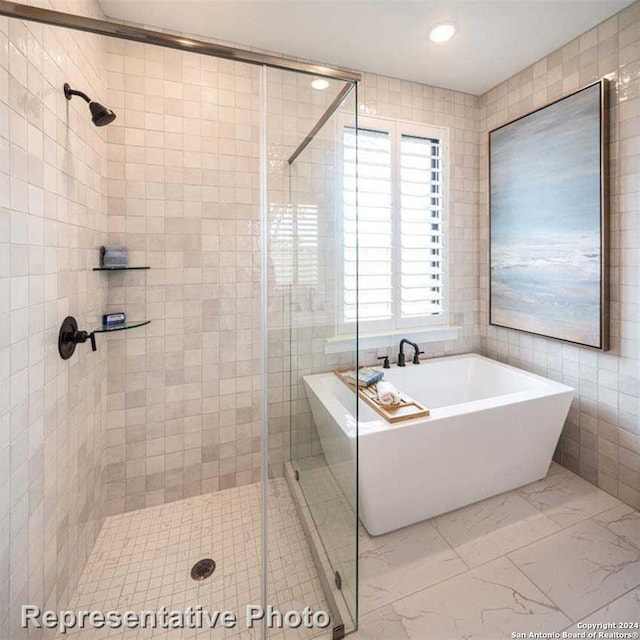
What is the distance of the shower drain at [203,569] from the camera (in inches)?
59.0

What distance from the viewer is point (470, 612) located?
1.32 m

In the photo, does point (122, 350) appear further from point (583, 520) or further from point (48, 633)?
point (583, 520)

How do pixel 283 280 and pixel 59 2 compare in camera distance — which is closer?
pixel 59 2

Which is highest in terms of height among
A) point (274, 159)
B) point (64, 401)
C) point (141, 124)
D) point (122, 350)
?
point (141, 124)

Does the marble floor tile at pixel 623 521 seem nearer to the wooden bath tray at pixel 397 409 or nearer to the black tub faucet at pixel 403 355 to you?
the wooden bath tray at pixel 397 409

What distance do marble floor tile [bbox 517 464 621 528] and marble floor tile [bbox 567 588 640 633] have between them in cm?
41

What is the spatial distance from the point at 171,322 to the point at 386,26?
2093 millimetres

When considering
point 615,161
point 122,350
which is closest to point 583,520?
point 615,161

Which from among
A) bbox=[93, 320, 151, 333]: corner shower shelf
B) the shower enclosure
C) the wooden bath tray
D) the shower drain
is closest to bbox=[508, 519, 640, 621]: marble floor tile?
the wooden bath tray

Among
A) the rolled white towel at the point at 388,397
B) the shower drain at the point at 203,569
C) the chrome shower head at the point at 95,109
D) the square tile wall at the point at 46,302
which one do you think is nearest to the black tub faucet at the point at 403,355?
the rolled white towel at the point at 388,397

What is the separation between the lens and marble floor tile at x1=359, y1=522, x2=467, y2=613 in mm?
1422

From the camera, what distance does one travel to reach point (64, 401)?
1.34m

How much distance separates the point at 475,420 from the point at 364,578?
90cm

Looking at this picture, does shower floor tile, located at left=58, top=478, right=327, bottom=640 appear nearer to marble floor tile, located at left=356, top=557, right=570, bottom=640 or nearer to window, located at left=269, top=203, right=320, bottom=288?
marble floor tile, located at left=356, top=557, right=570, bottom=640
